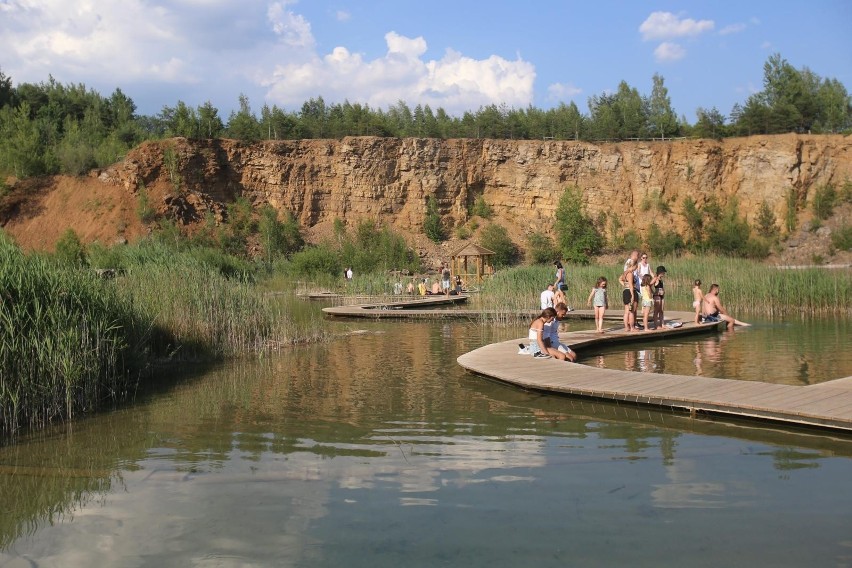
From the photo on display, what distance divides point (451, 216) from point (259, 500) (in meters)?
47.0

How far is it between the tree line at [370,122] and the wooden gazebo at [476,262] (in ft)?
49.9

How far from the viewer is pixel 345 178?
170ft

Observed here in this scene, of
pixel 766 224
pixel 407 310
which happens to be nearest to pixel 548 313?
pixel 407 310

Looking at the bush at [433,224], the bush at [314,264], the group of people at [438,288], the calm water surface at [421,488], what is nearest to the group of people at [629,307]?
the calm water surface at [421,488]

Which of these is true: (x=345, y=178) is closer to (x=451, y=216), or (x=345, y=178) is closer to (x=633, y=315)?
(x=451, y=216)

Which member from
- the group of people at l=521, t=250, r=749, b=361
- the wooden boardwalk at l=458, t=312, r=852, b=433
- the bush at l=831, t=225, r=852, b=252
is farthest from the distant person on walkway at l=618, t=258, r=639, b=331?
the bush at l=831, t=225, r=852, b=252

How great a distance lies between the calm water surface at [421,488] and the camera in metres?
4.95

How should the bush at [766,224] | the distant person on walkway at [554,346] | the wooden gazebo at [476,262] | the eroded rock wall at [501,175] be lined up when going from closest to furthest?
the distant person on walkway at [554,346], the wooden gazebo at [476,262], the bush at [766,224], the eroded rock wall at [501,175]

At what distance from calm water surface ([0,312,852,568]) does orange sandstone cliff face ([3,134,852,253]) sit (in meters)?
41.6

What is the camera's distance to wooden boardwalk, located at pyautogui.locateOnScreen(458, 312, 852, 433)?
7.68 meters

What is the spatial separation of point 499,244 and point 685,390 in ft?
124

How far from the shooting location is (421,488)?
611cm

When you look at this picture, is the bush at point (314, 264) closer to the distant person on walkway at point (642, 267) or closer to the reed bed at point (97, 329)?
the reed bed at point (97, 329)

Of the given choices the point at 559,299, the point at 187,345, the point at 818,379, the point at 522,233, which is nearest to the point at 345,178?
the point at 522,233
